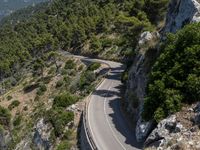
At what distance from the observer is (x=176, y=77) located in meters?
28.6

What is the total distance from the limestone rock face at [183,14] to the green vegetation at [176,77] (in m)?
4.53

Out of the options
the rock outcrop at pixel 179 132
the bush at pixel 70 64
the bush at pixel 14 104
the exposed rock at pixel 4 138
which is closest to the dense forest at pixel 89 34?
the bush at pixel 70 64

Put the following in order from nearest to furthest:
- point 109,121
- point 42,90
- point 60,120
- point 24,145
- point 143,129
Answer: point 143,129 < point 109,121 < point 60,120 < point 24,145 < point 42,90

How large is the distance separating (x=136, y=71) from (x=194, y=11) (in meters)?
11.0

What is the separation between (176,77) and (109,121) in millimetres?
13681

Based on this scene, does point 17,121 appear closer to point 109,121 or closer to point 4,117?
point 4,117

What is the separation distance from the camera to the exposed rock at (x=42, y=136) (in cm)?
4475

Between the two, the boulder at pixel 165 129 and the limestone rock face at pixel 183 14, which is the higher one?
the limestone rock face at pixel 183 14

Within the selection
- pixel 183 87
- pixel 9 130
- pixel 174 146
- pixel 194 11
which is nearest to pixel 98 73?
pixel 9 130

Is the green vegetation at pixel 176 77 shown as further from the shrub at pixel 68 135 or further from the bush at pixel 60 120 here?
the bush at pixel 60 120

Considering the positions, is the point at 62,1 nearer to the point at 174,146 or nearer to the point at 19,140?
the point at 19,140

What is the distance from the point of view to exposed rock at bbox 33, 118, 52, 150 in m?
44.8

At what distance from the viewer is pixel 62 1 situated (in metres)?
192

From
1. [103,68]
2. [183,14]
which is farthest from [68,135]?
[103,68]
